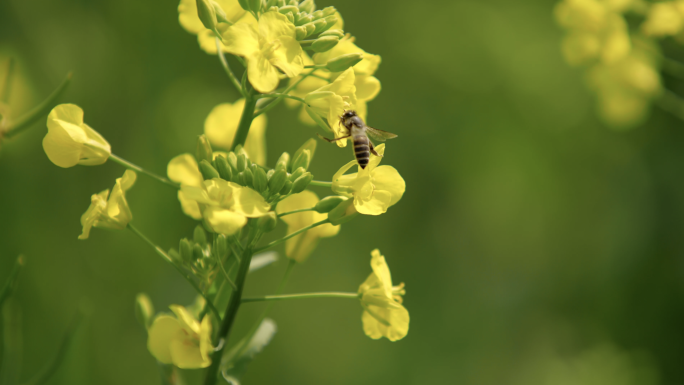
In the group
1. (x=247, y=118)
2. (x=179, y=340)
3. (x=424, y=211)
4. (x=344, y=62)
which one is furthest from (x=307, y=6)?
(x=424, y=211)

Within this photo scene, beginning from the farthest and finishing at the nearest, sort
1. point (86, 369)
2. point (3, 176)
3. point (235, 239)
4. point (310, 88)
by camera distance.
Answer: point (3, 176) → point (86, 369) → point (310, 88) → point (235, 239)

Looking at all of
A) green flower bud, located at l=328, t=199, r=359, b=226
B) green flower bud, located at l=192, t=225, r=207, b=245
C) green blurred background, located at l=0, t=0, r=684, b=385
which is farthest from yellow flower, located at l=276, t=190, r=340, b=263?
green blurred background, located at l=0, t=0, r=684, b=385

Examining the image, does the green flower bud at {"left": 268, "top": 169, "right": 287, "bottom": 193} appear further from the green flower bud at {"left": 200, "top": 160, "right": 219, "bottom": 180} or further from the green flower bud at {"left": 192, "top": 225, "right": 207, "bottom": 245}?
the green flower bud at {"left": 192, "top": 225, "right": 207, "bottom": 245}

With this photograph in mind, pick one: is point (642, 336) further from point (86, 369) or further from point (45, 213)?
point (45, 213)

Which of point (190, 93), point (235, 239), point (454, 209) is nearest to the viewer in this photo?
point (235, 239)

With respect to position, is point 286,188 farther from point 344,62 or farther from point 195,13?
point 195,13

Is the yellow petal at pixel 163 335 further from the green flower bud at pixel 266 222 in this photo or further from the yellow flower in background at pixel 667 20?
the yellow flower in background at pixel 667 20

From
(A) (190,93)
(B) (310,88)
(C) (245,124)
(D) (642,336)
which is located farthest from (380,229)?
(C) (245,124)
